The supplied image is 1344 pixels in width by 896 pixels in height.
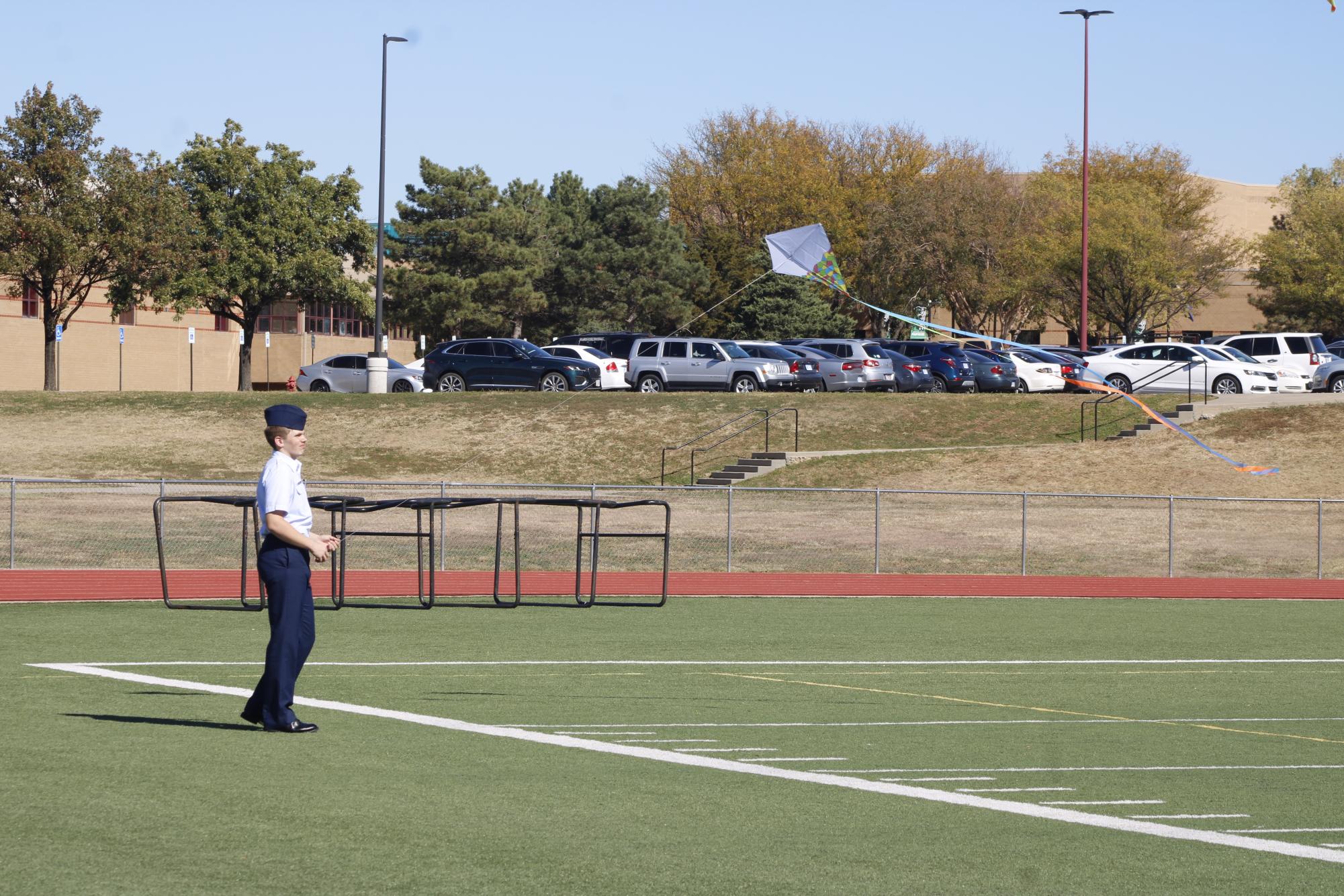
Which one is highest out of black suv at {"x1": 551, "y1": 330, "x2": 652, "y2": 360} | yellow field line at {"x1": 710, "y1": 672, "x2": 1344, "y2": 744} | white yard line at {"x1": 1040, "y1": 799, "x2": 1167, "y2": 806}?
black suv at {"x1": 551, "y1": 330, "x2": 652, "y2": 360}

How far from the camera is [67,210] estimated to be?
156 feet

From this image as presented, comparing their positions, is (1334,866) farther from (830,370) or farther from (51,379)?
(51,379)

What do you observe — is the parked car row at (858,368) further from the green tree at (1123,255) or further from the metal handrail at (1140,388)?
the green tree at (1123,255)

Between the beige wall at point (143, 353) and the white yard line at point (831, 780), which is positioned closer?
the white yard line at point (831, 780)

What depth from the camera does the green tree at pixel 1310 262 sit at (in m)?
75.2

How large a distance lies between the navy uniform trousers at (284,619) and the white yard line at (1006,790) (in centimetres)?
385

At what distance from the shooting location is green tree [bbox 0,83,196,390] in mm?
47312

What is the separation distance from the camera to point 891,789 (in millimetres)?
8422

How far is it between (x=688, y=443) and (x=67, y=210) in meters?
22.2

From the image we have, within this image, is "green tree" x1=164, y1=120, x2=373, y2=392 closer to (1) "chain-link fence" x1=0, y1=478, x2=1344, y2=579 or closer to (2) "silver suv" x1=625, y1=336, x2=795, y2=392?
(2) "silver suv" x1=625, y1=336, x2=795, y2=392

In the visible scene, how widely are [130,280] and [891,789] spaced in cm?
4742

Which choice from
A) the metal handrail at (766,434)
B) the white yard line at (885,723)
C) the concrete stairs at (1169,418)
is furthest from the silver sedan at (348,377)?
the white yard line at (885,723)

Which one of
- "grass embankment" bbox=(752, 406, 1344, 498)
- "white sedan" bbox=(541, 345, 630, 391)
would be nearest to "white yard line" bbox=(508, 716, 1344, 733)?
"grass embankment" bbox=(752, 406, 1344, 498)

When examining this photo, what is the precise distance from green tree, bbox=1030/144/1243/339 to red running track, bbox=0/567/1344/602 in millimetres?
44813
